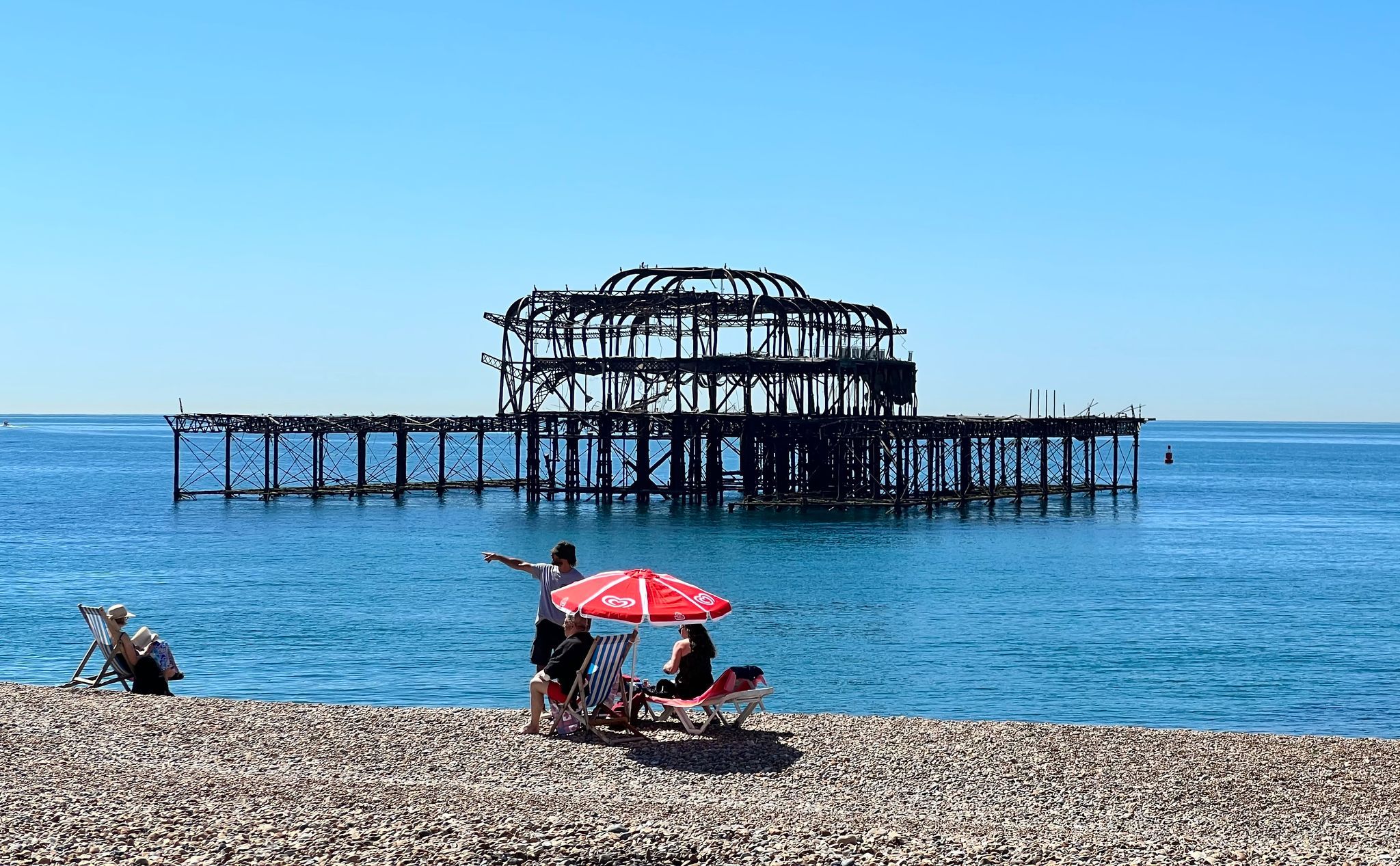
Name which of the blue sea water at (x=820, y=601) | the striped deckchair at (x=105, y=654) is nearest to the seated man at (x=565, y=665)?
the striped deckchair at (x=105, y=654)

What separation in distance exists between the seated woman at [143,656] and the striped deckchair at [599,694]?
5.25 metres

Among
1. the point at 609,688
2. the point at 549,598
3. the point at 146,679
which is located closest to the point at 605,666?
the point at 609,688

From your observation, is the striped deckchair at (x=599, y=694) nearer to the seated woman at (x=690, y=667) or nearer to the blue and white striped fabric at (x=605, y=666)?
the blue and white striped fabric at (x=605, y=666)

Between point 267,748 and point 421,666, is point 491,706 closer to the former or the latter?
point 421,666

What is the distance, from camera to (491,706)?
2247 cm

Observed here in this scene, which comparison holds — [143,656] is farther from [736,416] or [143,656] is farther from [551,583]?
[736,416]

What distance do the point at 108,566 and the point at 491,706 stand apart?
2619 cm

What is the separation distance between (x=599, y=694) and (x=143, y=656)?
579 centimetres

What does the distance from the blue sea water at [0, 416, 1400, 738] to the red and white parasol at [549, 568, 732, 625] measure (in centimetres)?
875

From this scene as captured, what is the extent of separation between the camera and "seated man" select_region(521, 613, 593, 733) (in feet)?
45.2

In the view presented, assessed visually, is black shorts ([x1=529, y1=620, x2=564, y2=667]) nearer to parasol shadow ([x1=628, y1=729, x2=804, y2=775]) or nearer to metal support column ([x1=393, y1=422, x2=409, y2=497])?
parasol shadow ([x1=628, y1=729, x2=804, y2=775])

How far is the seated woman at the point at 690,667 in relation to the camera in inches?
564

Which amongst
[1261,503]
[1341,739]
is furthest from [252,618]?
[1261,503]

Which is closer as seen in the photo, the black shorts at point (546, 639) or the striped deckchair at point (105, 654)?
the black shorts at point (546, 639)
